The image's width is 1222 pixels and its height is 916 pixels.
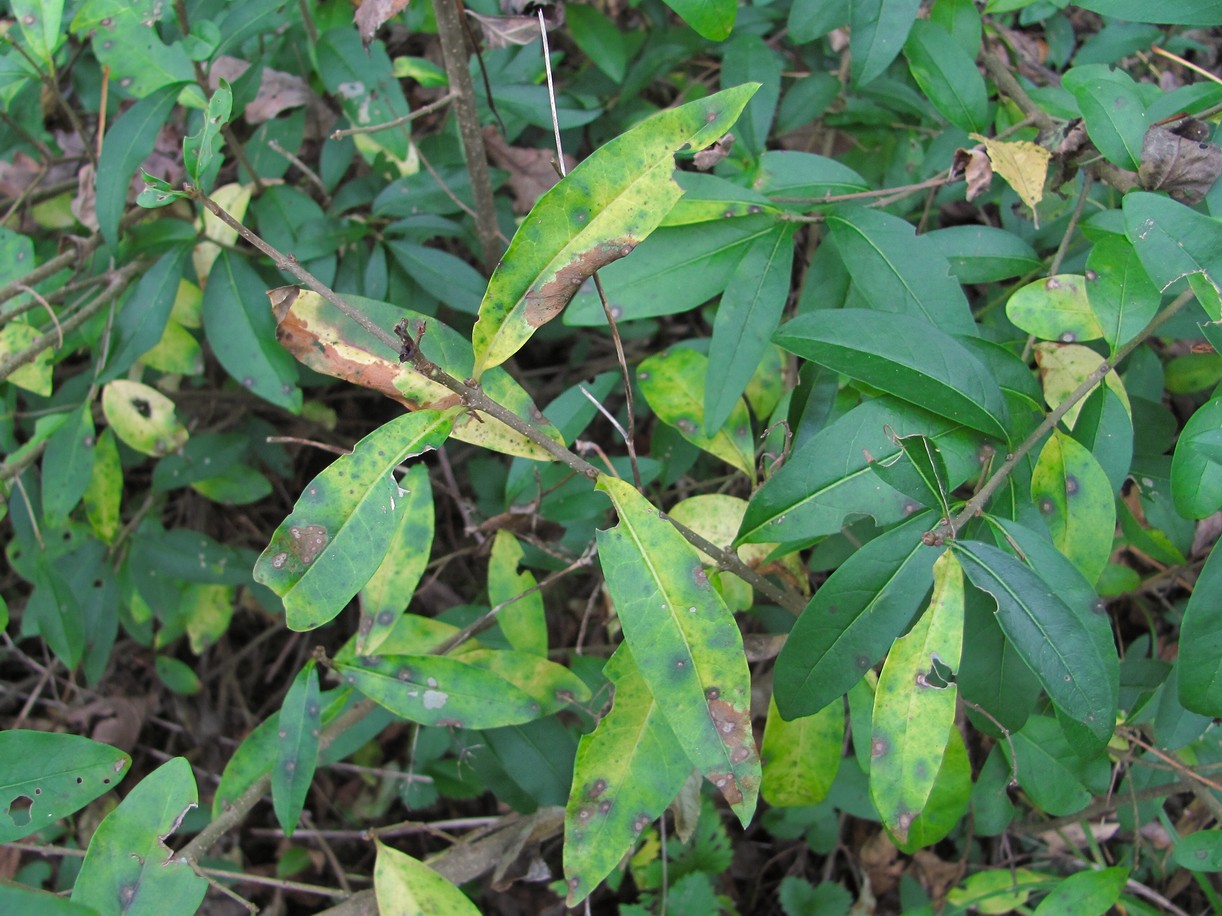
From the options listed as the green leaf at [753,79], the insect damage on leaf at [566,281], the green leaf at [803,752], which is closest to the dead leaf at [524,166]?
the green leaf at [753,79]

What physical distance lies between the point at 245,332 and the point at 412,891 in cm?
117

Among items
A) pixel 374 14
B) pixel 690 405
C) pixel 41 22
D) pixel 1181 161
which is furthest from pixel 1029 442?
pixel 41 22

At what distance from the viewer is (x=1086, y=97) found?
4.72 feet

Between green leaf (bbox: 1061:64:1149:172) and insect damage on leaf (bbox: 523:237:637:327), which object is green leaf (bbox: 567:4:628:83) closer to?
green leaf (bbox: 1061:64:1149:172)

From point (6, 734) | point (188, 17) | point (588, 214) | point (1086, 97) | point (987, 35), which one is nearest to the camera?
point (588, 214)

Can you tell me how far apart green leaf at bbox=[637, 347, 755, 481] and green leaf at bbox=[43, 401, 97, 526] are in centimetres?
120

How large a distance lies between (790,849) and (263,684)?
162 centimetres

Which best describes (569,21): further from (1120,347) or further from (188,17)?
(1120,347)

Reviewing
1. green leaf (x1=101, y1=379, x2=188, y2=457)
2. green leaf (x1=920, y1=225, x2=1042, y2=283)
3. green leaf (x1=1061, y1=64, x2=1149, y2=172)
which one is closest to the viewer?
green leaf (x1=1061, y1=64, x2=1149, y2=172)

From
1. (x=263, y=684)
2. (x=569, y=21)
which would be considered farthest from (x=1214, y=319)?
(x=263, y=684)

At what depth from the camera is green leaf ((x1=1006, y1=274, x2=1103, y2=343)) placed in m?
1.43

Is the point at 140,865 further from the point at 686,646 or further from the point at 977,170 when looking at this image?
the point at 977,170

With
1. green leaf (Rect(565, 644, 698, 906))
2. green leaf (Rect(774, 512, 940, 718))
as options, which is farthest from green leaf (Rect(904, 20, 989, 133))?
green leaf (Rect(565, 644, 698, 906))

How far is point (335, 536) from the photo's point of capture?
1.09 meters
